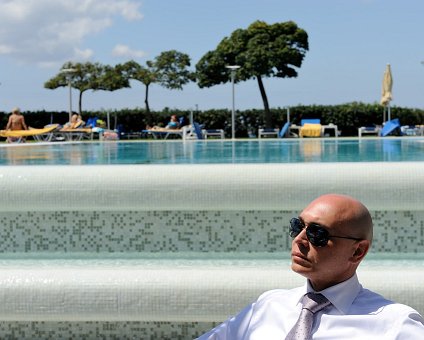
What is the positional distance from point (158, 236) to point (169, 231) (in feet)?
0.21

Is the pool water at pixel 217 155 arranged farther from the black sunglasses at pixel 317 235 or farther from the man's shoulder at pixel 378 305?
the black sunglasses at pixel 317 235

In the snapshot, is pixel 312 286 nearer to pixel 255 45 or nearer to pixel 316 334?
pixel 316 334

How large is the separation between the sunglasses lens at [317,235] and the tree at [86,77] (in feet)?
126

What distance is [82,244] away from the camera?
3566 millimetres

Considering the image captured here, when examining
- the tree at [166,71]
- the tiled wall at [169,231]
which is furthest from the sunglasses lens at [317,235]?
the tree at [166,71]

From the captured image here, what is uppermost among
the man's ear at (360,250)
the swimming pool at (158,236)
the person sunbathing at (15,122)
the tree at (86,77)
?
the tree at (86,77)

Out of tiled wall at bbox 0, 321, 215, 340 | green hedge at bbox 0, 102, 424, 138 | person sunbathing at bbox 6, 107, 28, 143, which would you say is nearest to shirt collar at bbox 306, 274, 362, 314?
tiled wall at bbox 0, 321, 215, 340

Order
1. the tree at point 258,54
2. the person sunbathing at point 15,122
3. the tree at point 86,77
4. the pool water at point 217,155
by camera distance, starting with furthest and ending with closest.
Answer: the tree at point 86,77, the tree at point 258,54, the person sunbathing at point 15,122, the pool water at point 217,155

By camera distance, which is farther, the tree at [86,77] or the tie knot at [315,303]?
the tree at [86,77]

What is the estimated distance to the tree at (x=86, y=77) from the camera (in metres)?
39.4

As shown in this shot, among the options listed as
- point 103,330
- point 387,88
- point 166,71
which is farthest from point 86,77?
point 103,330

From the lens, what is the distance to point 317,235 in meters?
1.59

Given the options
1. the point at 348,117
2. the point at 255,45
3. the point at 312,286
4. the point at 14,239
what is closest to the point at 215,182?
the point at 14,239

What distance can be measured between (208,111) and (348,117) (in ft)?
22.8
